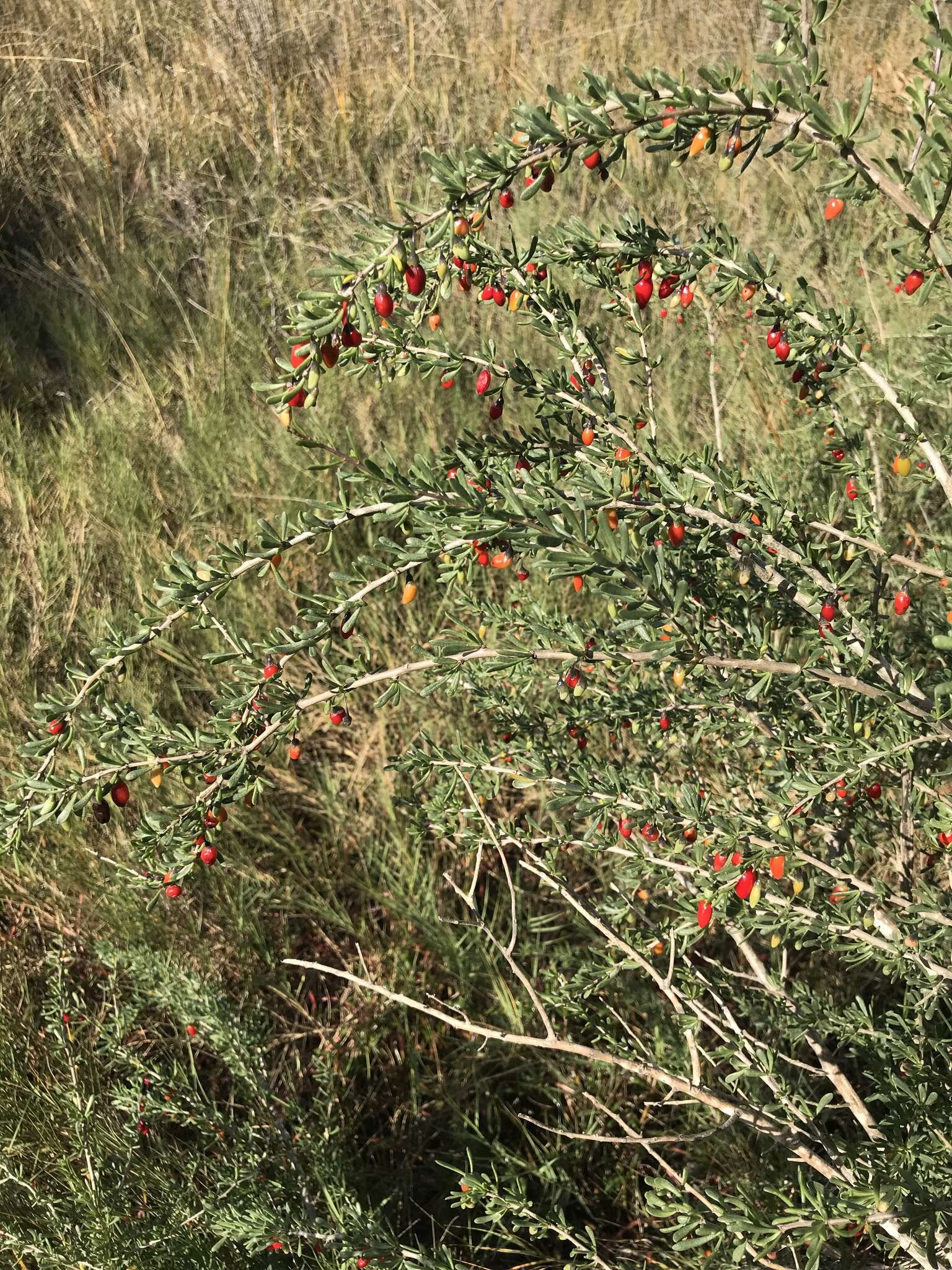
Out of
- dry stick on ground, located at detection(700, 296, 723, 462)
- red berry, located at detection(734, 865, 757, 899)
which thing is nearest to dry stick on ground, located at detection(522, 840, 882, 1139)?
red berry, located at detection(734, 865, 757, 899)

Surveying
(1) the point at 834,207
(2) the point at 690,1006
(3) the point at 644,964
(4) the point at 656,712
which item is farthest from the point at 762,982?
(1) the point at 834,207

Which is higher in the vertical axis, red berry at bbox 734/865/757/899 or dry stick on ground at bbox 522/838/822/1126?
red berry at bbox 734/865/757/899

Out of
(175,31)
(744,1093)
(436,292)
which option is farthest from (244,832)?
(175,31)

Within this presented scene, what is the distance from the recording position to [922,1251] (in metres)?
1.17

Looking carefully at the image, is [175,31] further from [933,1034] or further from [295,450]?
[933,1034]

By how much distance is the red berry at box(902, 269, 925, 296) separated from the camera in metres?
1.08

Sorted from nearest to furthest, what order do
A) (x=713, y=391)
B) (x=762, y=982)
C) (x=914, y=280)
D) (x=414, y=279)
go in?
(x=414, y=279) → (x=914, y=280) → (x=762, y=982) → (x=713, y=391)

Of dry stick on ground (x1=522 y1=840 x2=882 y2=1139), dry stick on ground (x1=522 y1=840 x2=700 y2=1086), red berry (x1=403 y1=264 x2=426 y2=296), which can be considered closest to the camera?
red berry (x1=403 y1=264 x2=426 y2=296)

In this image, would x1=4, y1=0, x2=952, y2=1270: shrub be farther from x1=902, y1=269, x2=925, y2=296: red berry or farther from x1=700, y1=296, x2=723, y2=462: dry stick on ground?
x1=700, y1=296, x2=723, y2=462: dry stick on ground

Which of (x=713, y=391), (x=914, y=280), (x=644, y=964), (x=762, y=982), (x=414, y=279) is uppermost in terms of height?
(x=414, y=279)

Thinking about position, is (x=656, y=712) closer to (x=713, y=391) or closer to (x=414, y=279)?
(x=713, y=391)

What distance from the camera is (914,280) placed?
1.11 meters

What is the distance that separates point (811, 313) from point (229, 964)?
1.63 meters

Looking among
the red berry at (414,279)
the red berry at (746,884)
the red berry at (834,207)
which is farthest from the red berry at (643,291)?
the red berry at (746,884)
